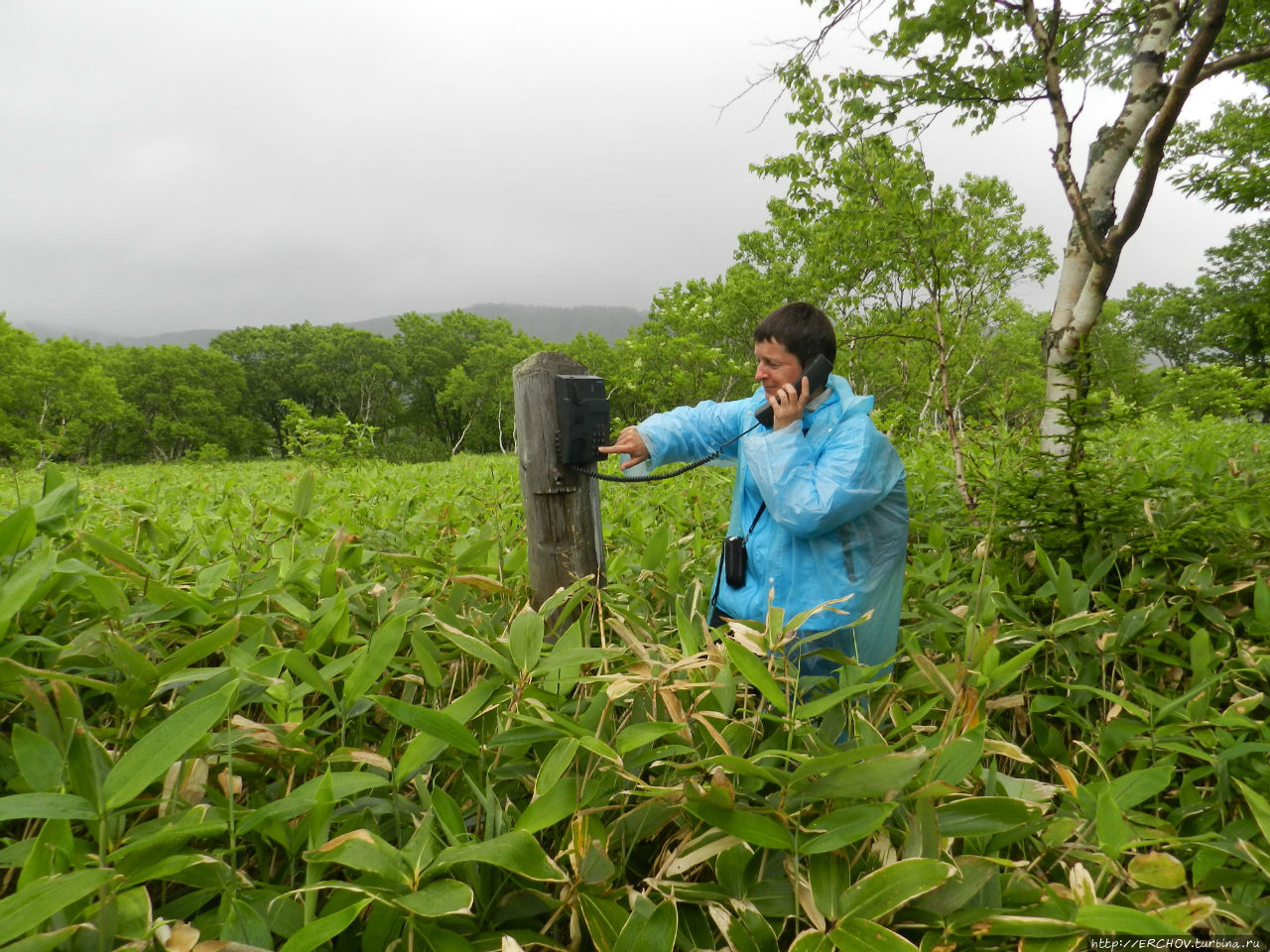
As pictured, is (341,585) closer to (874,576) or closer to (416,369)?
(874,576)

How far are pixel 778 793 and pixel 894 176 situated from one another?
384 centimetres

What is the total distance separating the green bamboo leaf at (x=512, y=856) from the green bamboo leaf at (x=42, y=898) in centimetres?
39

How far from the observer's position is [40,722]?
37.0 inches

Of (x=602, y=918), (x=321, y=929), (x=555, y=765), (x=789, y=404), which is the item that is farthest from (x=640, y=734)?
(x=789, y=404)

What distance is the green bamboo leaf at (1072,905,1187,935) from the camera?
Answer: 2.57 feet

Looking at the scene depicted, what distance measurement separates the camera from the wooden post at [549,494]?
1798 millimetres

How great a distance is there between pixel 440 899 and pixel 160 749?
17.1 inches

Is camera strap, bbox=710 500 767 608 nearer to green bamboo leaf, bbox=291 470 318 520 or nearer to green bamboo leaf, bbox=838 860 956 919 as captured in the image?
green bamboo leaf, bbox=838 860 956 919

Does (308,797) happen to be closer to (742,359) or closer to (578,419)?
(578,419)

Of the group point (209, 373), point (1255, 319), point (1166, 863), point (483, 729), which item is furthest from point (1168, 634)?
point (209, 373)

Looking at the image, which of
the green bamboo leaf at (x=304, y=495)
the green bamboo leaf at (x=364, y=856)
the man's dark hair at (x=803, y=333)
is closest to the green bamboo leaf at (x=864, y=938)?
the green bamboo leaf at (x=364, y=856)

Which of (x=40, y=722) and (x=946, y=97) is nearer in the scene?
(x=40, y=722)

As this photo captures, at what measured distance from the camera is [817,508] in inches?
68.6

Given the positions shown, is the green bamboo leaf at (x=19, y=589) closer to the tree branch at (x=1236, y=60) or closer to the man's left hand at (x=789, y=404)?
the man's left hand at (x=789, y=404)
